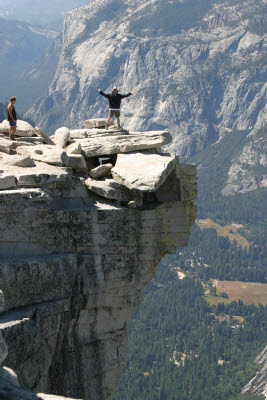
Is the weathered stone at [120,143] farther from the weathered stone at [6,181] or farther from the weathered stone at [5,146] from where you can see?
the weathered stone at [6,181]

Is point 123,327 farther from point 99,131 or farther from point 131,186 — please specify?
point 99,131

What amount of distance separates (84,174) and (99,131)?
5.17 metres

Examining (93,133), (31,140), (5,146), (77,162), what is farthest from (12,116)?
(93,133)

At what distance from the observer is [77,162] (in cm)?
3170

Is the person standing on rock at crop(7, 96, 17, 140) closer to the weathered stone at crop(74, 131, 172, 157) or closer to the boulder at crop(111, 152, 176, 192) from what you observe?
the weathered stone at crop(74, 131, 172, 157)

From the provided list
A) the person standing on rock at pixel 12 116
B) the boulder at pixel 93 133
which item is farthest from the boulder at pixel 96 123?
the person standing on rock at pixel 12 116

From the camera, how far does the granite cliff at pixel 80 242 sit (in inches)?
1070

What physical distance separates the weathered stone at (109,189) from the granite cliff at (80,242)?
0.05 meters

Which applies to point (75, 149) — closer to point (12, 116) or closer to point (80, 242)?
point (12, 116)

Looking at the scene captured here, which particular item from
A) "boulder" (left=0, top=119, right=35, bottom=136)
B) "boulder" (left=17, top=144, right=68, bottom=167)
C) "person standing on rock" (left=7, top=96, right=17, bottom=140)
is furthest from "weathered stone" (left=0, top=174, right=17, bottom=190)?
"boulder" (left=0, top=119, right=35, bottom=136)

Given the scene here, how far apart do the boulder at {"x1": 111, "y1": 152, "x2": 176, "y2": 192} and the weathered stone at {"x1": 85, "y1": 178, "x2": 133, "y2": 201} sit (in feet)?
1.12

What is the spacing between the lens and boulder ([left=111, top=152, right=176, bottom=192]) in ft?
98.3

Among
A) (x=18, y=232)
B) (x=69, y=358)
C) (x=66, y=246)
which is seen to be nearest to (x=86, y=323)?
(x=69, y=358)

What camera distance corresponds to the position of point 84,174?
32188mm
